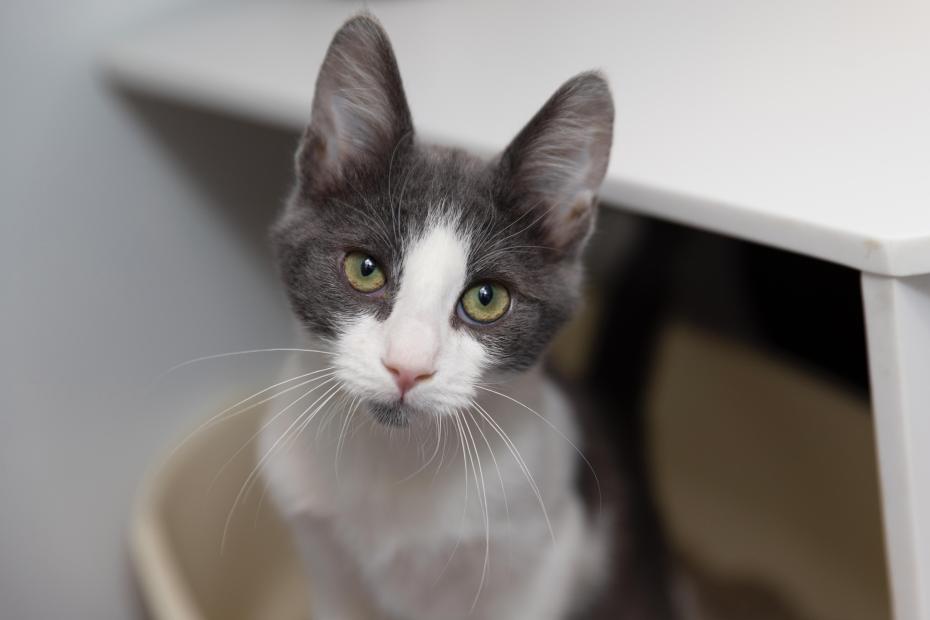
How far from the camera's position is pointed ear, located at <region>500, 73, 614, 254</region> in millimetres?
699

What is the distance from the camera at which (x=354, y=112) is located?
0.76 meters

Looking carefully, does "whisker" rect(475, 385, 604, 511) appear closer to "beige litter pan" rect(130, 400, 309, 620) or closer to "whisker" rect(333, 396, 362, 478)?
"whisker" rect(333, 396, 362, 478)

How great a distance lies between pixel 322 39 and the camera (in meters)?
1.12

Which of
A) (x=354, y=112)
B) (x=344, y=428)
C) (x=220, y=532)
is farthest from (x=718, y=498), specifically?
(x=354, y=112)

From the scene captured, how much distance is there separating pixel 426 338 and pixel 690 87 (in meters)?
0.43

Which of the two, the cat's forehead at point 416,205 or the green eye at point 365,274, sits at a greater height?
the cat's forehead at point 416,205

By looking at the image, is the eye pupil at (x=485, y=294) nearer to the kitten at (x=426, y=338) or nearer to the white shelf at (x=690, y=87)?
the kitten at (x=426, y=338)

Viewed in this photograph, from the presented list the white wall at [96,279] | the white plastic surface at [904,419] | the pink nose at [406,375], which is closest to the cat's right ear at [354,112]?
→ the pink nose at [406,375]

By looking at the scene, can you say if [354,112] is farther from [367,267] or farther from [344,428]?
[344,428]

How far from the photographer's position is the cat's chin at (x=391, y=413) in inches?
27.1

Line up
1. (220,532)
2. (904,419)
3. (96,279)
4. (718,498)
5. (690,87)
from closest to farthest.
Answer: (904,419) < (690,87) < (96,279) < (220,532) < (718,498)

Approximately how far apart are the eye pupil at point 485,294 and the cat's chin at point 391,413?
116mm

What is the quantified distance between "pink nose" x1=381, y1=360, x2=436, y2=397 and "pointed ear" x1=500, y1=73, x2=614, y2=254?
0.20 m

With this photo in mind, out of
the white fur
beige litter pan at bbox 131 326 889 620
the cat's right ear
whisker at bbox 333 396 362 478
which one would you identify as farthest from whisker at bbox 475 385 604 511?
beige litter pan at bbox 131 326 889 620
